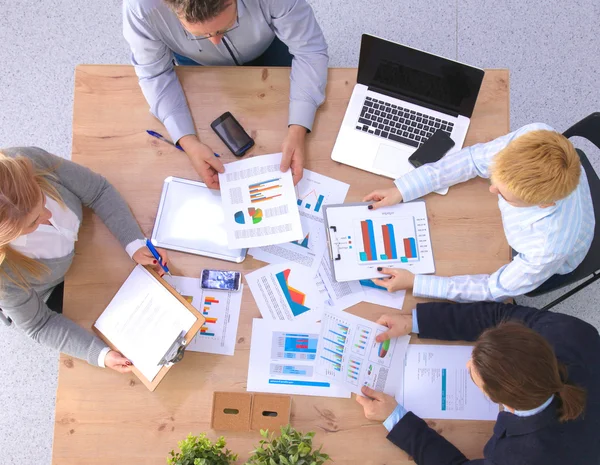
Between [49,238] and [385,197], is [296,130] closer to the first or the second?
[385,197]

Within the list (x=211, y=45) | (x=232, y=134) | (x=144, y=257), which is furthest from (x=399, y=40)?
(x=144, y=257)

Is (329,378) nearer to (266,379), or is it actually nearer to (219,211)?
(266,379)

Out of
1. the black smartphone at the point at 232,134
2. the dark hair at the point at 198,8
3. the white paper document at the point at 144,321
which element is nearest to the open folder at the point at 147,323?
the white paper document at the point at 144,321

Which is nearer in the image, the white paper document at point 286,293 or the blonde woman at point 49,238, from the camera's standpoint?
the blonde woman at point 49,238

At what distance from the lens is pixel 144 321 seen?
1259 millimetres

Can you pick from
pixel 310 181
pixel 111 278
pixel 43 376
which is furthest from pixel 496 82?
pixel 43 376

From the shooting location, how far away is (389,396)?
123 cm

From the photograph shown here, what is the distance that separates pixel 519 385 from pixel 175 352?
2.60 ft

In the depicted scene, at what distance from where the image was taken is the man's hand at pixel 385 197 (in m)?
1.31

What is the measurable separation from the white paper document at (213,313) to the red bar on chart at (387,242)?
0.40 metres

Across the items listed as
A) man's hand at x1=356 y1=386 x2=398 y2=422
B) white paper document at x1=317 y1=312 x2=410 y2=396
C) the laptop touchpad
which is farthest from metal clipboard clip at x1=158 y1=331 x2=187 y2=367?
the laptop touchpad

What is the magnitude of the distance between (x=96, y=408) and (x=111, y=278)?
1.10 ft

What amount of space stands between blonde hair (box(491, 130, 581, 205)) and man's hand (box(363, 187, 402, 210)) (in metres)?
0.27

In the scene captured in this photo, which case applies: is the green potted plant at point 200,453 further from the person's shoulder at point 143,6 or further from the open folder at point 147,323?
the person's shoulder at point 143,6
